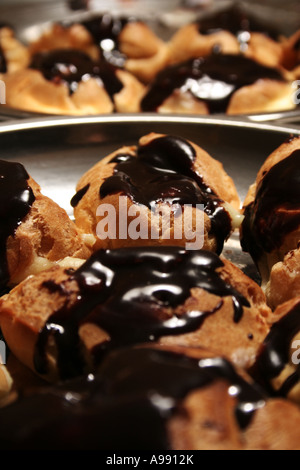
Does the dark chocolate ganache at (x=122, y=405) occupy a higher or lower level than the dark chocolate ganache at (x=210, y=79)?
higher

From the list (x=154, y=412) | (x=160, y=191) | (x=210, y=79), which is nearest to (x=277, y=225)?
(x=160, y=191)

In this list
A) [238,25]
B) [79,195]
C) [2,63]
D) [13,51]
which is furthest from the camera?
[238,25]

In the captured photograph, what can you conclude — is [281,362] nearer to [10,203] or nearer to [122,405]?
[122,405]

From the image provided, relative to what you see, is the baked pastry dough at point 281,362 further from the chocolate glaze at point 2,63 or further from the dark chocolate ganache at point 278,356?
the chocolate glaze at point 2,63

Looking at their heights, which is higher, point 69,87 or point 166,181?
point 166,181

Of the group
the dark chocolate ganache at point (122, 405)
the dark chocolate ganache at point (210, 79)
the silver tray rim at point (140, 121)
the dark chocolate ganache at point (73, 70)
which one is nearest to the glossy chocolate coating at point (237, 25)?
the dark chocolate ganache at point (210, 79)

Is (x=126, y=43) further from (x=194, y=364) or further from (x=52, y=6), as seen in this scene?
(x=194, y=364)

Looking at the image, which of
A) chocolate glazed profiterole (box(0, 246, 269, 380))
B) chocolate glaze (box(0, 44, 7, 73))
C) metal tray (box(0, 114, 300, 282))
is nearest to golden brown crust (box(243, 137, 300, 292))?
chocolate glazed profiterole (box(0, 246, 269, 380))
